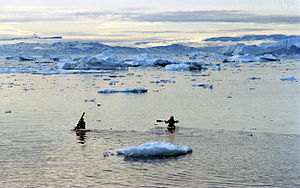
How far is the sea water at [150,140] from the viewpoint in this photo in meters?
9.41

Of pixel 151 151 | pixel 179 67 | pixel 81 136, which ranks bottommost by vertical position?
pixel 81 136

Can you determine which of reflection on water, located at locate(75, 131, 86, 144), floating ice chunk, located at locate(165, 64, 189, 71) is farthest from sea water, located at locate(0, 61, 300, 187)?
floating ice chunk, located at locate(165, 64, 189, 71)

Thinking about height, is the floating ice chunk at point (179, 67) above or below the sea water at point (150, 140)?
above

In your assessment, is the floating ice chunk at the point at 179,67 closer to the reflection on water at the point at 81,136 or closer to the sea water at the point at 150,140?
the sea water at the point at 150,140

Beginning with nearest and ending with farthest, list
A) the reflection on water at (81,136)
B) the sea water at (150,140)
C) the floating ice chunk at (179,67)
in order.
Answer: the sea water at (150,140)
the reflection on water at (81,136)
the floating ice chunk at (179,67)

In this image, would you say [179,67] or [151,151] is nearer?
[151,151]

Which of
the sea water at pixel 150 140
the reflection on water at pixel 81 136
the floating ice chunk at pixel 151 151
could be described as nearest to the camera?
the sea water at pixel 150 140

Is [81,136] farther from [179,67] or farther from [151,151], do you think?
[179,67]

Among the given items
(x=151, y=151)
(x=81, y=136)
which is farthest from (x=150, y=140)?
(x=81, y=136)

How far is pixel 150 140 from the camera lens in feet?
42.9

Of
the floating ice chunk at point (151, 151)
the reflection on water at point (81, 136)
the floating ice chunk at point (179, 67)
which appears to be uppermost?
the floating ice chunk at point (179, 67)

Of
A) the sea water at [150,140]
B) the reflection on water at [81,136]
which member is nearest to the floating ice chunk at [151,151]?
the sea water at [150,140]

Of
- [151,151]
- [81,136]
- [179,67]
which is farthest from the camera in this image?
[179,67]

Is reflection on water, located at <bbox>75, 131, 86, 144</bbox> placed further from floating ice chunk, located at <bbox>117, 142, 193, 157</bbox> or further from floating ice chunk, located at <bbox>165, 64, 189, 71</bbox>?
floating ice chunk, located at <bbox>165, 64, 189, 71</bbox>
